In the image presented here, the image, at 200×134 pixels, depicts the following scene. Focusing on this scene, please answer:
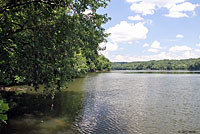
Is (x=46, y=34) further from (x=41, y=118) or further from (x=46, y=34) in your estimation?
(x=41, y=118)

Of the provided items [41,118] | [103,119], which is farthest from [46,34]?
[103,119]

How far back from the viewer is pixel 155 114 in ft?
75.0

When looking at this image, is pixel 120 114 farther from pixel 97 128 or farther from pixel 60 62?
pixel 60 62

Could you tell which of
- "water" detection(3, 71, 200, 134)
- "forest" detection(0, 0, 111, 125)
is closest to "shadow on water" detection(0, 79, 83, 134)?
"water" detection(3, 71, 200, 134)

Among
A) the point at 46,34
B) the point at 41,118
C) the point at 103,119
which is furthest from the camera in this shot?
the point at 103,119

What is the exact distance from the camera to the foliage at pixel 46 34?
12.0 m

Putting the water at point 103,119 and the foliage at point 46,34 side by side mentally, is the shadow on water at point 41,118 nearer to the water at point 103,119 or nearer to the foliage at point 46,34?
the water at point 103,119

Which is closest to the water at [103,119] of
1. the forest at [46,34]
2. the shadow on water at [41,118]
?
the shadow on water at [41,118]

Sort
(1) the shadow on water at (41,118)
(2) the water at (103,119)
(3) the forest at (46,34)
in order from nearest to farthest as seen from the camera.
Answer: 1. (3) the forest at (46,34)
2. (1) the shadow on water at (41,118)
3. (2) the water at (103,119)

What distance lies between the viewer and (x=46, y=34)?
1227cm

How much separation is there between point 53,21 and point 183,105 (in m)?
23.4

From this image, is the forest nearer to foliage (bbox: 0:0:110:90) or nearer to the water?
foliage (bbox: 0:0:110:90)

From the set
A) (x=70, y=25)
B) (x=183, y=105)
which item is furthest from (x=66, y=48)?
(x=183, y=105)

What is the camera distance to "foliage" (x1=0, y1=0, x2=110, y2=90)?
12.0 meters
